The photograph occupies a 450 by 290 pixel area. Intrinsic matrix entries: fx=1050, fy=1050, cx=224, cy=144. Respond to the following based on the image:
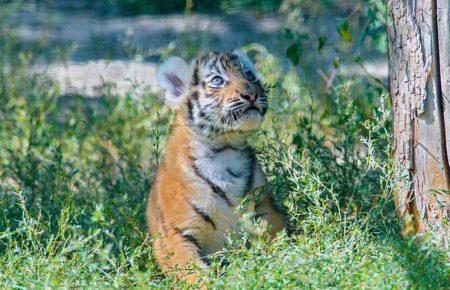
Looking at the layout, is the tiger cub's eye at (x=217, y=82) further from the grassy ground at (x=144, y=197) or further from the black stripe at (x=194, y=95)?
the grassy ground at (x=144, y=197)

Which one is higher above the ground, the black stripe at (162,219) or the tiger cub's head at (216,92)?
the tiger cub's head at (216,92)

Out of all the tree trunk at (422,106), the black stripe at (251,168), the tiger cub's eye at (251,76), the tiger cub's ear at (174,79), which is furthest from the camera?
the tiger cub's ear at (174,79)

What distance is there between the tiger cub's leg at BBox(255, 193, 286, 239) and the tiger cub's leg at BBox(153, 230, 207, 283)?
0.33 metres

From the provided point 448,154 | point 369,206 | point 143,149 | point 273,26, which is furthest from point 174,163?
point 273,26

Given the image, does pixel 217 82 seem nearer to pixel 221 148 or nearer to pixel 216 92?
pixel 216 92

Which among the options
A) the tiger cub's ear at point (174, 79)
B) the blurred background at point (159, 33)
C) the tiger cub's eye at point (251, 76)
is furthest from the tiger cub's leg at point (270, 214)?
the blurred background at point (159, 33)

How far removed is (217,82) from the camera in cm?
486

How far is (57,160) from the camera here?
5527 millimetres

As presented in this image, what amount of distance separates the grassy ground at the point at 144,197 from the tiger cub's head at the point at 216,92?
26 cm

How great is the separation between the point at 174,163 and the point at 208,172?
Answer: 0.18 m

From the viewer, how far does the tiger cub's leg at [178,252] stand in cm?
443

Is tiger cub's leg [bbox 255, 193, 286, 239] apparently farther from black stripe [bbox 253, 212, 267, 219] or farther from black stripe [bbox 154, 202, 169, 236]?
black stripe [bbox 154, 202, 169, 236]

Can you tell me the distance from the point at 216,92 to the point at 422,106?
38.7 inches

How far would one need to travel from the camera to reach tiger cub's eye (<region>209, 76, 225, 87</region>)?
15.9 ft
